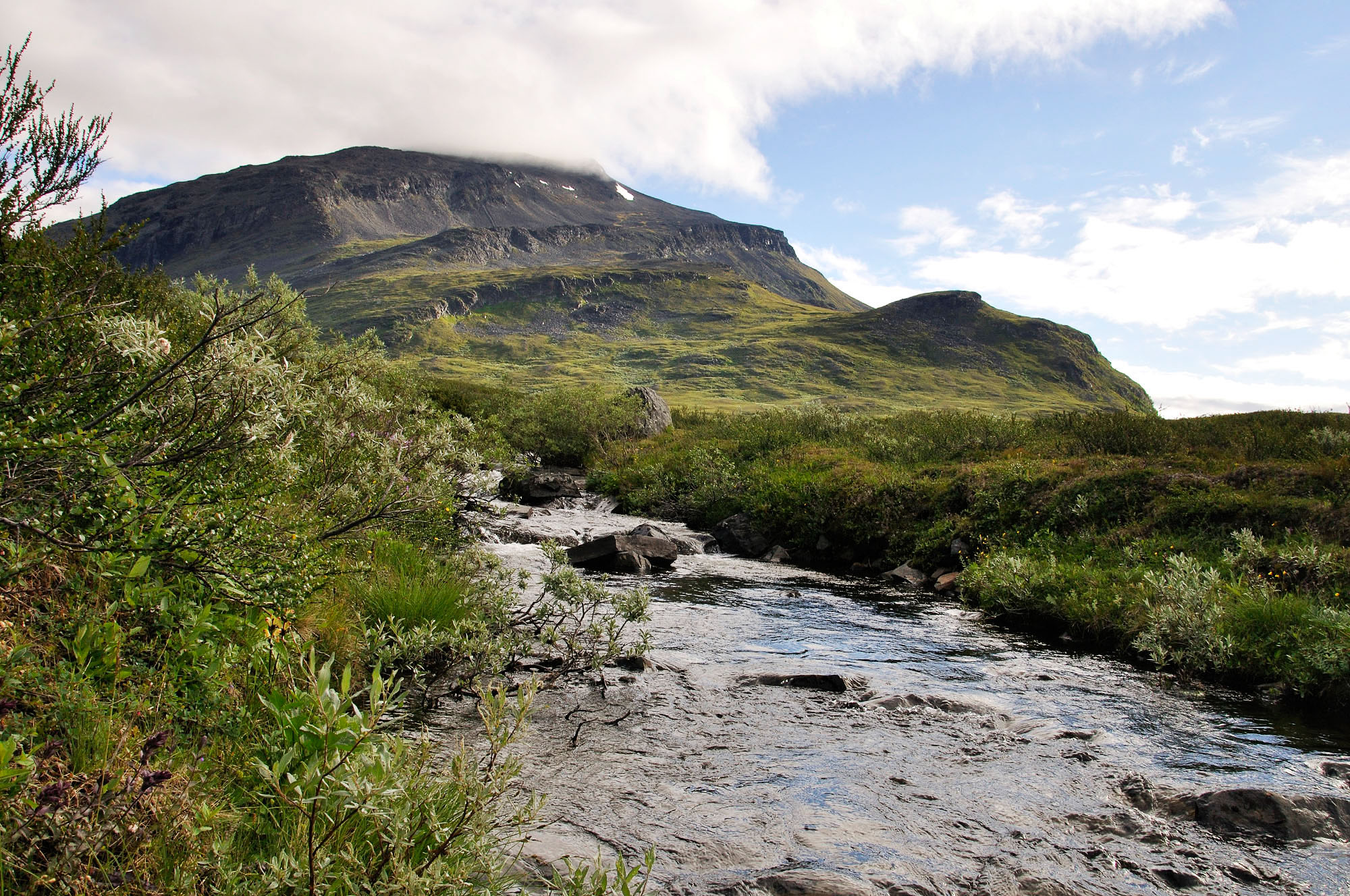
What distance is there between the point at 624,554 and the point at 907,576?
6533mm

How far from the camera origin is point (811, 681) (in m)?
9.38

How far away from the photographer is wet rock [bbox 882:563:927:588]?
54.0 feet

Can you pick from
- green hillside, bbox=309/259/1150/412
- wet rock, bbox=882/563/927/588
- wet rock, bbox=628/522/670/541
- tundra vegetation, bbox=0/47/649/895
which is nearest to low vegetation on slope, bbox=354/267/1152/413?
green hillside, bbox=309/259/1150/412

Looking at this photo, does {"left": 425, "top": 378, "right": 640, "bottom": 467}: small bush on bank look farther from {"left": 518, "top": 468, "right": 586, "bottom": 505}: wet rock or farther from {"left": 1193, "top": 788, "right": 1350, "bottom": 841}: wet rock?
{"left": 1193, "top": 788, "right": 1350, "bottom": 841}: wet rock

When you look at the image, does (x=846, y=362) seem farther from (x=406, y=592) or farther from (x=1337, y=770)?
(x=406, y=592)

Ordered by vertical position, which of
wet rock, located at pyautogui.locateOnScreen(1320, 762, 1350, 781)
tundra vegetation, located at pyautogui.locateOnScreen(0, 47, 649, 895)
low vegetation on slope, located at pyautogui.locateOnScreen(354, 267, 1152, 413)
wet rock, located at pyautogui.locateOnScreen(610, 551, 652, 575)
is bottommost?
wet rock, located at pyautogui.locateOnScreen(610, 551, 652, 575)

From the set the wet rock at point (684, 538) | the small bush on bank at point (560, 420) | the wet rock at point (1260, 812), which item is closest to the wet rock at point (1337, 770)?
the wet rock at point (1260, 812)

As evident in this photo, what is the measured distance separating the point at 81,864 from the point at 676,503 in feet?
76.4

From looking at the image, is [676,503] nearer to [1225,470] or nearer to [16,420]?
[1225,470]

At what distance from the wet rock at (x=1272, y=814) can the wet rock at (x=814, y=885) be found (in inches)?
127

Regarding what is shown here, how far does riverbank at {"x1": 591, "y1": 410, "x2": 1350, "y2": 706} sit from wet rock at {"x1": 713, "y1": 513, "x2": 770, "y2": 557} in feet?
1.28

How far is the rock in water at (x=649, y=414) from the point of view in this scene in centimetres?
4106

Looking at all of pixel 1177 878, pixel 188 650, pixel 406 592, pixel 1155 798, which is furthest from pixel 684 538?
pixel 188 650

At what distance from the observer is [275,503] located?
6.87 meters
